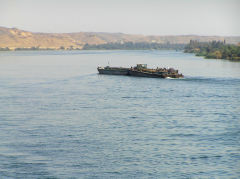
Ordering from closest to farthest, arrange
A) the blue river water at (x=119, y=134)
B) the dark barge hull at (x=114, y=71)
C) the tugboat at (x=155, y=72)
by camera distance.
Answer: the blue river water at (x=119, y=134), the tugboat at (x=155, y=72), the dark barge hull at (x=114, y=71)

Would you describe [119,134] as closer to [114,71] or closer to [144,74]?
[144,74]

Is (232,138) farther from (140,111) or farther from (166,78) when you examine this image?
(166,78)

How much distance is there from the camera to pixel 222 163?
27609 mm

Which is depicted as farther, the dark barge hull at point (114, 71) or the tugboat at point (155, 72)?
the dark barge hull at point (114, 71)

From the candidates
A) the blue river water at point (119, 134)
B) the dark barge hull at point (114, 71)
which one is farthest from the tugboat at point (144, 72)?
the blue river water at point (119, 134)

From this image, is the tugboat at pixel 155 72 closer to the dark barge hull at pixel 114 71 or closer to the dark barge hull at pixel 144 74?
the dark barge hull at pixel 144 74

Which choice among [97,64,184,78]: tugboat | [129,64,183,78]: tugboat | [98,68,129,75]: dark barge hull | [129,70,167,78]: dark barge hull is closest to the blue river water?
[129,64,183,78]: tugboat

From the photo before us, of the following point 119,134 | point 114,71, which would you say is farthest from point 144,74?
point 119,134

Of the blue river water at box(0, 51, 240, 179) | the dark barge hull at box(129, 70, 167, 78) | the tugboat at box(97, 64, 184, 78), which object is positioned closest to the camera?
the blue river water at box(0, 51, 240, 179)

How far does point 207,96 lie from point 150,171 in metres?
35.0

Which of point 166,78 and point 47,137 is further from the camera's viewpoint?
point 166,78

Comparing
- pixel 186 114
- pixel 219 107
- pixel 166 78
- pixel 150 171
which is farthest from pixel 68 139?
pixel 166 78

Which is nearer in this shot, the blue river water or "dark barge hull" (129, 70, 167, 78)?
the blue river water

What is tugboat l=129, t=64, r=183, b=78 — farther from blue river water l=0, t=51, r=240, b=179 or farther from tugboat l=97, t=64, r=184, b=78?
blue river water l=0, t=51, r=240, b=179
